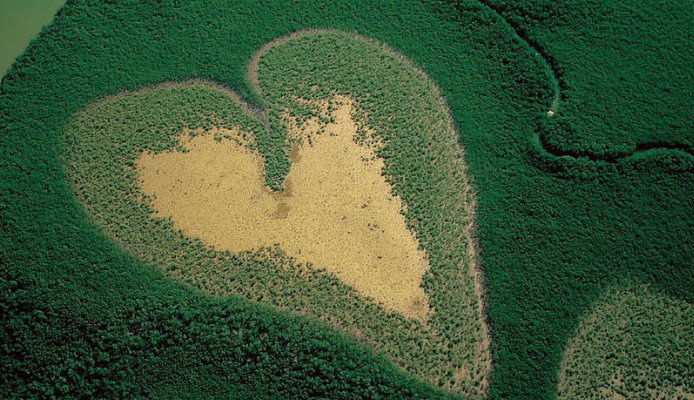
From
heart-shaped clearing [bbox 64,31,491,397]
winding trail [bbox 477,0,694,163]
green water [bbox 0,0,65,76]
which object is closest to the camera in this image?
heart-shaped clearing [bbox 64,31,491,397]

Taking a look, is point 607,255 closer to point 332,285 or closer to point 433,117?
point 433,117

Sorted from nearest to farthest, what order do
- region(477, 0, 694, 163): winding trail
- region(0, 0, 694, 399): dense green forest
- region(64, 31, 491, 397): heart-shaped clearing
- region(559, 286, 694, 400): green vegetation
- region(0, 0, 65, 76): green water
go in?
region(559, 286, 694, 400): green vegetation
region(0, 0, 694, 399): dense green forest
region(64, 31, 491, 397): heart-shaped clearing
region(477, 0, 694, 163): winding trail
region(0, 0, 65, 76): green water

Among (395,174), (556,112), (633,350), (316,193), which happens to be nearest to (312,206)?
(316,193)

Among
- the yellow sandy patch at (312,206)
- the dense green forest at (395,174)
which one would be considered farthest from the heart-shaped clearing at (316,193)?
the dense green forest at (395,174)

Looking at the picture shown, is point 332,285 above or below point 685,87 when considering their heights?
below

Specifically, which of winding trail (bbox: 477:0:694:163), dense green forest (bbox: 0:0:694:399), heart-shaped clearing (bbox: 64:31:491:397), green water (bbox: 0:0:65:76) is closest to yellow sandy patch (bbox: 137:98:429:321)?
heart-shaped clearing (bbox: 64:31:491:397)

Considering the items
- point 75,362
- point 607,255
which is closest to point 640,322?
point 607,255

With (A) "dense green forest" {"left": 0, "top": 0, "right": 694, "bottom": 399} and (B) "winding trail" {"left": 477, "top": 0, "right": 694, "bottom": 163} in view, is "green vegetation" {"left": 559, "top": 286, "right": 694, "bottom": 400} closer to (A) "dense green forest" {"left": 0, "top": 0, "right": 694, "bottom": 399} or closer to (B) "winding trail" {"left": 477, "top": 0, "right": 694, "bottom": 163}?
(A) "dense green forest" {"left": 0, "top": 0, "right": 694, "bottom": 399}
